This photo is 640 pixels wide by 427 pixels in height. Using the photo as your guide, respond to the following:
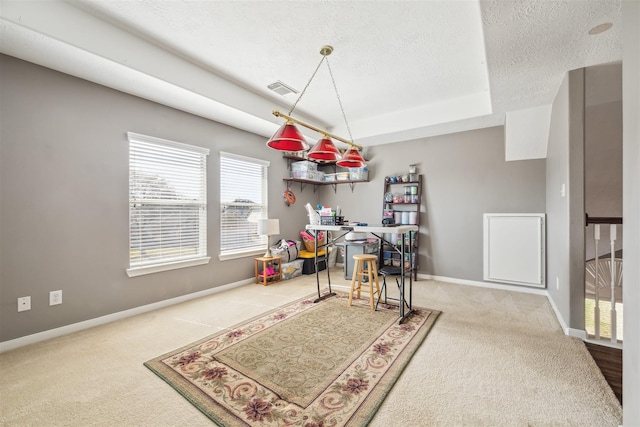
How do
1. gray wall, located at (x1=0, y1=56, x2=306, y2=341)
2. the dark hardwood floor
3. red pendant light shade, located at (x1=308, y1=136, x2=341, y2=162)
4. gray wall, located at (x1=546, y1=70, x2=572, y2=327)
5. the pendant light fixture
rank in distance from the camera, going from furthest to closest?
red pendant light shade, located at (x1=308, y1=136, x2=341, y2=162) < gray wall, located at (x1=546, y1=70, x2=572, y2=327) < the pendant light fixture < gray wall, located at (x1=0, y1=56, x2=306, y2=341) < the dark hardwood floor

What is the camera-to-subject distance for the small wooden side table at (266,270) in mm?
4230

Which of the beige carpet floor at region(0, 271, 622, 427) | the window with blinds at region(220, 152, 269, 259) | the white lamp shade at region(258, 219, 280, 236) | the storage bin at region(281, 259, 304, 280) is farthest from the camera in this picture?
the storage bin at region(281, 259, 304, 280)

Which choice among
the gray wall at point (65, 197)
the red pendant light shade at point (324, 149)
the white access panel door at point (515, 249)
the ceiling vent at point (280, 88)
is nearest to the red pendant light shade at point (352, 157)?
the red pendant light shade at point (324, 149)

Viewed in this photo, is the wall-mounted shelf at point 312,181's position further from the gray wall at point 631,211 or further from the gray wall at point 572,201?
the gray wall at point 631,211

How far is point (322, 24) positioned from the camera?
2293mm

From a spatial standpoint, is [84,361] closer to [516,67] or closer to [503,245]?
[516,67]

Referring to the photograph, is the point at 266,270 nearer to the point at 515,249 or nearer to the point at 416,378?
the point at 416,378

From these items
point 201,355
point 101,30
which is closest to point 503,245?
point 201,355

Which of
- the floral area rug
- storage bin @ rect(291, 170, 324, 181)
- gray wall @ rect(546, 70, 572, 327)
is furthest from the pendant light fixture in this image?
gray wall @ rect(546, 70, 572, 327)

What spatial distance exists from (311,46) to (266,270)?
3124mm

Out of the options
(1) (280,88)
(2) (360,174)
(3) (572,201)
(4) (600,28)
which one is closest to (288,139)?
(1) (280,88)

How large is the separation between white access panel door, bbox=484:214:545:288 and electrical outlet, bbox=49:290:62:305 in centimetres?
526

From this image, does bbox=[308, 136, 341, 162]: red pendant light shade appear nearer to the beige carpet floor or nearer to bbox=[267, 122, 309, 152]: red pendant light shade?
bbox=[267, 122, 309, 152]: red pendant light shade

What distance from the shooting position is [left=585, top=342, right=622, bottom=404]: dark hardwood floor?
177 cm
